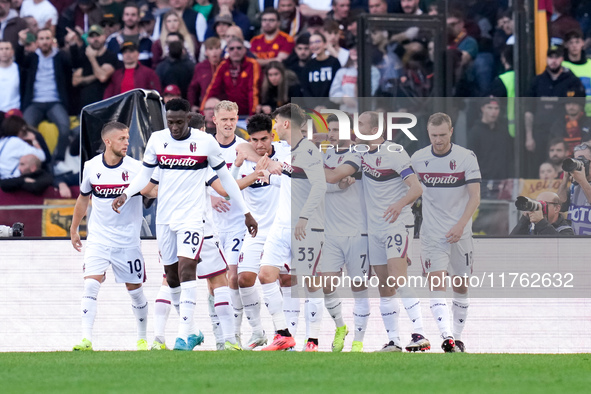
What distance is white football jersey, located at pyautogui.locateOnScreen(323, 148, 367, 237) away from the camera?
28.5 feet

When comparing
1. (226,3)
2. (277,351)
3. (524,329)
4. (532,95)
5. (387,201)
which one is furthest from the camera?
(226,3)

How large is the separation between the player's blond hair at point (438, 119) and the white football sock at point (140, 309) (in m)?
2.97

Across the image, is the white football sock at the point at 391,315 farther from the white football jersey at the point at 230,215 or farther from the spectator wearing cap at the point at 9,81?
the spectator wearing cap at the point at 9,81

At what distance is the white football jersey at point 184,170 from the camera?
318 inches

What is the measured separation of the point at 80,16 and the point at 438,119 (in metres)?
6.67

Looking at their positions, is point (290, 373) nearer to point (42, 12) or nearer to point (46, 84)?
point (46, 84)

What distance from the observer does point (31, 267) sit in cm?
988

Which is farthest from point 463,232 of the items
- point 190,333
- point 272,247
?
point 190,333

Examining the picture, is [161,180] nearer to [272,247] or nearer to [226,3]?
[272,247]

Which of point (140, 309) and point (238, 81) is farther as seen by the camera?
point (238, 81)

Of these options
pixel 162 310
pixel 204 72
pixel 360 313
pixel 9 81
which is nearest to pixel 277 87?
pixel 204 72

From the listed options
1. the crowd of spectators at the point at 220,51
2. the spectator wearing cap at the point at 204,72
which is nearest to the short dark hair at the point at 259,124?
the crowd of spectators at the point at 220,51

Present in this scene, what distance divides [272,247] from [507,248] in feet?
7.35

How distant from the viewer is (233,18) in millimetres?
13414
